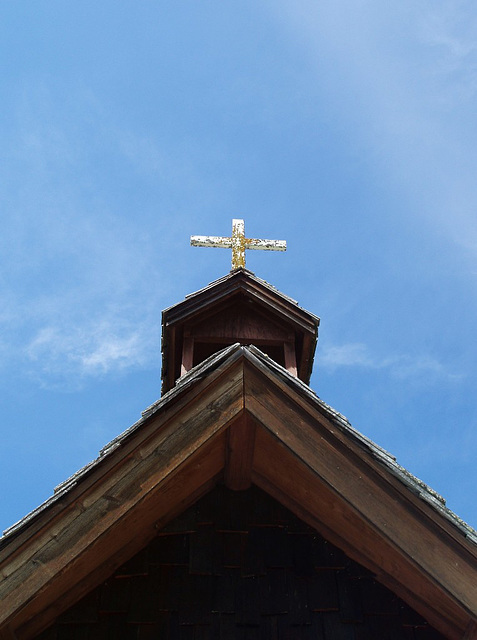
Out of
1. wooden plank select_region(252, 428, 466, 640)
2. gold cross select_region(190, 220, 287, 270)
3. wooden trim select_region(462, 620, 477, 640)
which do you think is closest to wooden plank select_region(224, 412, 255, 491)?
wooden plank select_region(252, 428, 466, 640)

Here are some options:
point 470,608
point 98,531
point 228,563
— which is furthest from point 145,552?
point 470,608

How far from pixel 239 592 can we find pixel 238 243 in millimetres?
5616

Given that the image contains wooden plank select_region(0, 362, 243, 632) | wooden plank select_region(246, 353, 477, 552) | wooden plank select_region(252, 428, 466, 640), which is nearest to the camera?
wooden plank select_region(0, 362, 243, 632)

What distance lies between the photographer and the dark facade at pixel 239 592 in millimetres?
3686

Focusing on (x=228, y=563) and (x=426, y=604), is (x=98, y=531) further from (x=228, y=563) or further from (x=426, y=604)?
(x=426, y=604)

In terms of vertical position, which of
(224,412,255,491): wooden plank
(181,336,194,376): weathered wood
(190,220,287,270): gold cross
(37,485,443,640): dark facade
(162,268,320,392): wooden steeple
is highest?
(190,220,287,270): gold cross

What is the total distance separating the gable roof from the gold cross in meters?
5.11

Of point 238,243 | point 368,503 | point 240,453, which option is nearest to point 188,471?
point 240,453

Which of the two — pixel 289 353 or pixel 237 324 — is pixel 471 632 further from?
pixel 237 324

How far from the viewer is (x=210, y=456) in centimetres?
397

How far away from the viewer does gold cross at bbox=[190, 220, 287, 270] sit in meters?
8.64

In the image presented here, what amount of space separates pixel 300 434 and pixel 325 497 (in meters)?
0.66

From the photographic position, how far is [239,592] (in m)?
3.85

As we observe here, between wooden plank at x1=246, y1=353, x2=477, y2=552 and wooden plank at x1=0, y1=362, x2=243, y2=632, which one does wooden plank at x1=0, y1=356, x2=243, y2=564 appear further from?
wooden plank at x1=246, y1=353, x2=477, y2=552
